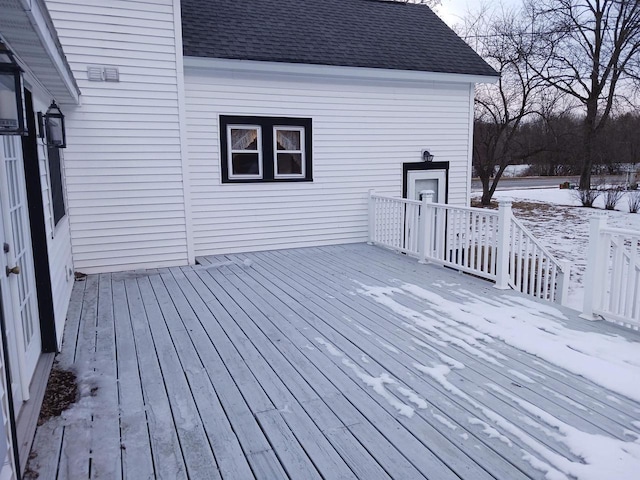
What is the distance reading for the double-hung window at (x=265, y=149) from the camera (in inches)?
276

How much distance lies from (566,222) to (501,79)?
16.8 ft

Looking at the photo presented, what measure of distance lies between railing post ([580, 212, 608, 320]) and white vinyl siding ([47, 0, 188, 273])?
187 inches

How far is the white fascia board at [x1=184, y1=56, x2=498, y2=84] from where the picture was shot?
663cm

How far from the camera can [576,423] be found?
2.50m

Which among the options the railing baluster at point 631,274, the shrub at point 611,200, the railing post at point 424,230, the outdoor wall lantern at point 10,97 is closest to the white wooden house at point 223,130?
the outdoor wall lantern at point 10,97

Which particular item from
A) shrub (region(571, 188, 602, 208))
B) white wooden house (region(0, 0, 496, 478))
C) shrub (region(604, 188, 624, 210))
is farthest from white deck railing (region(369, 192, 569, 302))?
shrub (region(571, 188, 602, 208))

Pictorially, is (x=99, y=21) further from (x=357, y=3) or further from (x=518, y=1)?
(x=518, y=1)

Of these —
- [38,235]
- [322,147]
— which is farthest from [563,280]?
[38,235]

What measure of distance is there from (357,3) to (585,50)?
13.1 meters

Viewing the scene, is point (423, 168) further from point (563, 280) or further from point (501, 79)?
point (501, 79)

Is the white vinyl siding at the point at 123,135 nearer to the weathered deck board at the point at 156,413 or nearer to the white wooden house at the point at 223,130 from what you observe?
the white wooden house at the point at 223,130

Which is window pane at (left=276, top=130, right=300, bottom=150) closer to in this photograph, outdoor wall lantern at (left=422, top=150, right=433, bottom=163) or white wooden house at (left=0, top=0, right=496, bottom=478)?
white wooden house at (left=0, top=0, right=496, bottom=478)

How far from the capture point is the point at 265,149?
23.7 ft

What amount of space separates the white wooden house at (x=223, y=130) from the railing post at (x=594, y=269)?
426cm
